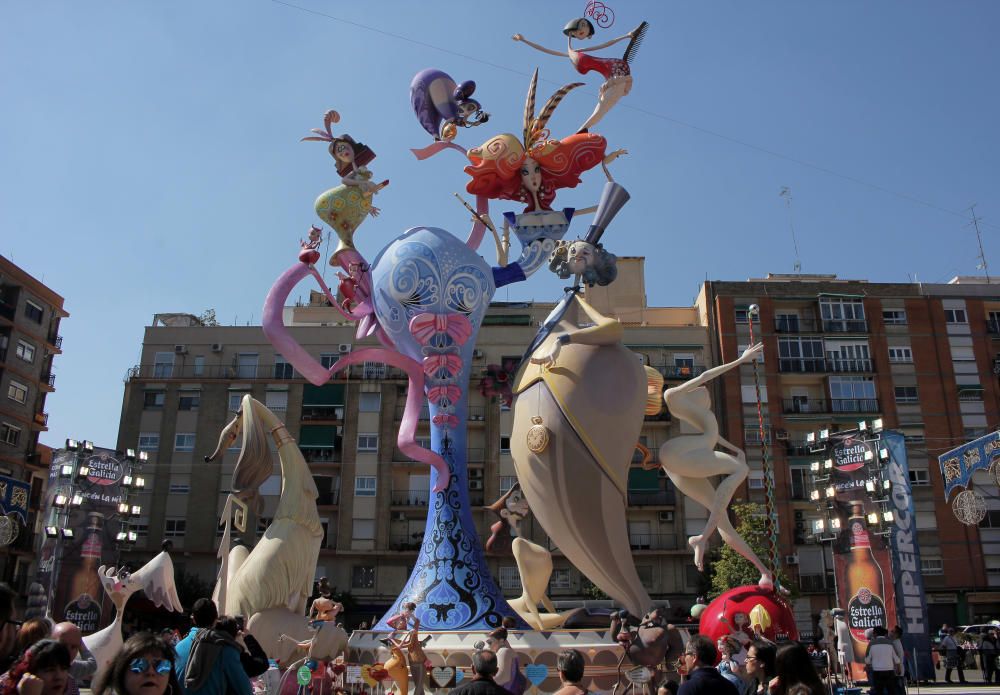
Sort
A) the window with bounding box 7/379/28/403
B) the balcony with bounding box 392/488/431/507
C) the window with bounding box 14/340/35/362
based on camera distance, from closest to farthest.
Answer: the balcony with bounding box 392/488/431/507
the window with bounding box 7/379/28/403
the window with bounding box 14/340/35/362

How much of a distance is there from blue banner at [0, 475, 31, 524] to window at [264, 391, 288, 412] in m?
14.1

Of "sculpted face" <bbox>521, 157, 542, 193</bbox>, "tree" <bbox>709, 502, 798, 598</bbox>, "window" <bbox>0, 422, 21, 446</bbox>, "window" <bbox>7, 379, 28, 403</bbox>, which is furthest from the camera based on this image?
"window" <bbox>7, 379, 28, 403</bbox>

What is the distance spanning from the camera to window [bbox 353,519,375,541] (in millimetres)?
35531

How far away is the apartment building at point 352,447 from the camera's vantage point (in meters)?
35.3

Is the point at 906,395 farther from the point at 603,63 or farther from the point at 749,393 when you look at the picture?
the point at 603,63

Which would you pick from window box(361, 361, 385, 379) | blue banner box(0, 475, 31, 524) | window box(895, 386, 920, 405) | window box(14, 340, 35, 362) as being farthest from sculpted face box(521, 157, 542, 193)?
window box(14, 340, 35, 362)

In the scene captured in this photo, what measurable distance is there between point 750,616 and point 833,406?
26631mm

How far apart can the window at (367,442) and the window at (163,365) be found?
29.6 ft

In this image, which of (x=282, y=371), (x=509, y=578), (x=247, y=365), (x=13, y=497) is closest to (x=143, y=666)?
(x=13, y=497)

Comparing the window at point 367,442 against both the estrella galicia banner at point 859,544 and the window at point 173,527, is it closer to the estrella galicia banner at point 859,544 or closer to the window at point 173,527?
the window at point 173,527

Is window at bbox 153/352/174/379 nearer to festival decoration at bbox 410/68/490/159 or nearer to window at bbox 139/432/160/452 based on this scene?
window at bbox 139/432/160/452

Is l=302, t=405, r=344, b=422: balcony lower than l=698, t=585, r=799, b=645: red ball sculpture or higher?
higher

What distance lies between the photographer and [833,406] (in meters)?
37.2

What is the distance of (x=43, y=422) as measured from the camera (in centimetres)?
3894
